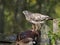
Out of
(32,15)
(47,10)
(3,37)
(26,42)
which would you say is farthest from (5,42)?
(47,10)

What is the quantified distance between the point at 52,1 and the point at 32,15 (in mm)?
5294

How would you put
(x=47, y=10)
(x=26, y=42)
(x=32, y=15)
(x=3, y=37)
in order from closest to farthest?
1. (x=26, y=42)
2. (x=32, y=15)
3. (x=3, y=37)
4. (x=47, y=10)

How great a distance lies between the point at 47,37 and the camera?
2.34 metres

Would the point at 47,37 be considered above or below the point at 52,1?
below

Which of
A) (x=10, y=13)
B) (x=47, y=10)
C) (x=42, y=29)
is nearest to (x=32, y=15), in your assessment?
(x=42, y=29)

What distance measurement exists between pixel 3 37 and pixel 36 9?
4907 millimetres

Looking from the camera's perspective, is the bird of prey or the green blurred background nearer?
the bird of prey

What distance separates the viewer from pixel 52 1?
809 cm

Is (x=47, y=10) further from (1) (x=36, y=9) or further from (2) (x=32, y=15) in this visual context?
(2) (x=32, y=15)

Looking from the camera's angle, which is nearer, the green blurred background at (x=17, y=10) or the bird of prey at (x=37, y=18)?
the bird of prey at (x=37, y=18)

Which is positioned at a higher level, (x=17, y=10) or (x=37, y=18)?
(x=17, y=10)

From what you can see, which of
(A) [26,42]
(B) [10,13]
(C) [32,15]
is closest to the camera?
(A) [26,42]

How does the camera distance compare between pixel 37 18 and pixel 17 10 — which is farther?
pixel 17 10

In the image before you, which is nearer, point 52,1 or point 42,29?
point 42,29
